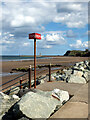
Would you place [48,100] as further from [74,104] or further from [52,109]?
[74,104]

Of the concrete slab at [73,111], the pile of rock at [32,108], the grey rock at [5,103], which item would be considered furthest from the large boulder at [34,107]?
the grey rock at [5,103]

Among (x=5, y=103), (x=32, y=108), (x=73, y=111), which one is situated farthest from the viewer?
(x=5, y=103)

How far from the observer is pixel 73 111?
4.27 meters

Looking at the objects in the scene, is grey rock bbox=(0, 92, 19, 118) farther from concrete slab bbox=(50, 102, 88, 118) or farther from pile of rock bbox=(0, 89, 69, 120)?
concrete slab bbox=(50, 102, 88, 118)

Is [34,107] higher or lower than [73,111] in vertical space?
higher

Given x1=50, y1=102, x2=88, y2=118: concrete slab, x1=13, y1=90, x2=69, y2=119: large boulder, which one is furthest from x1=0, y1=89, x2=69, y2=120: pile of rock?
x1=50, y1=102, x2=88, y2=118: concrete slab

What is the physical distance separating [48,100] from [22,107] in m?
0.79

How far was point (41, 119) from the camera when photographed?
390cm

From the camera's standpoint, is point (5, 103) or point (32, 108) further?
point (5, 103)

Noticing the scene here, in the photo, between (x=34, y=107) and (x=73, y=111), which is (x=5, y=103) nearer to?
(x=34, y=107)

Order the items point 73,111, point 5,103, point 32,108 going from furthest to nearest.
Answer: point 5,103, point 73,111, point 32,108

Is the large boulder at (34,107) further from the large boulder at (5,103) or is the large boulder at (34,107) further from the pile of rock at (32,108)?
the large boulder at (5,103)

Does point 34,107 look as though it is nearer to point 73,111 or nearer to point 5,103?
Result: point 73,111

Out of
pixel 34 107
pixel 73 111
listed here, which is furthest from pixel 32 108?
pixel 73 111
